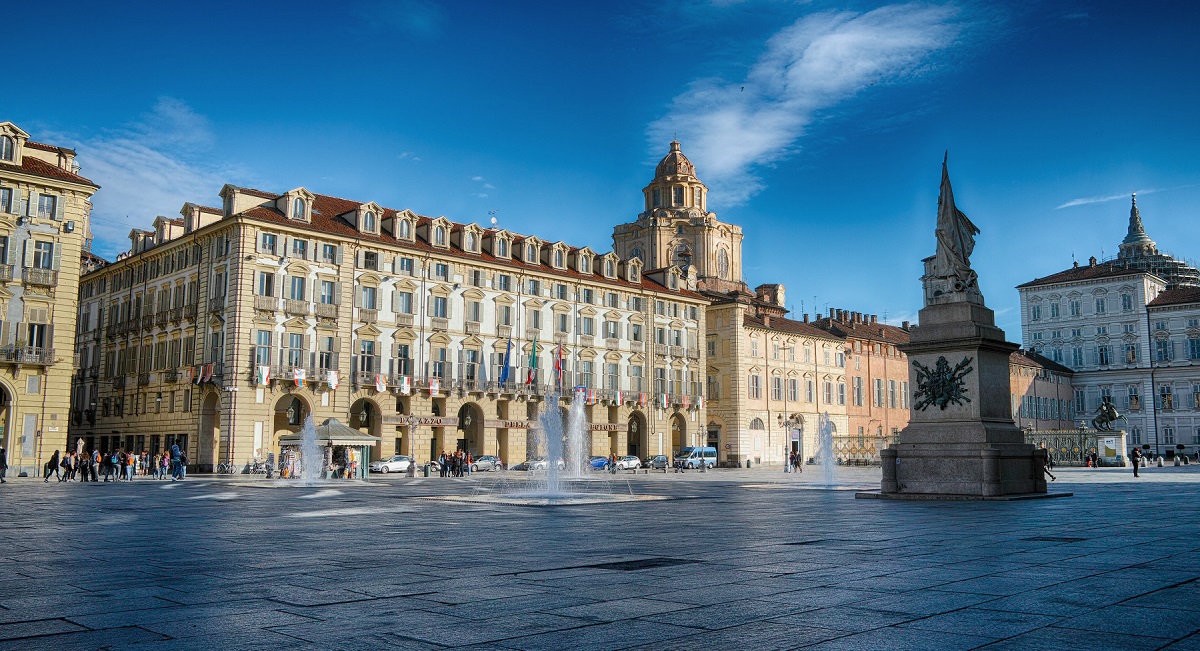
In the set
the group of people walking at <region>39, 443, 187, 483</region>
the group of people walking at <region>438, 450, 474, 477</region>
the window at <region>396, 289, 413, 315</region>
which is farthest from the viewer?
the window at <region>396, 289, 413, 315</region>

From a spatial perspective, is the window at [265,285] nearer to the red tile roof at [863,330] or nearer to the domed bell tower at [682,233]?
the domed bell tower at [682,233]

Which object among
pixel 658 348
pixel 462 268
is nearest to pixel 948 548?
pixel 462 268

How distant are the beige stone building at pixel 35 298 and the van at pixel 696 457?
37637mm

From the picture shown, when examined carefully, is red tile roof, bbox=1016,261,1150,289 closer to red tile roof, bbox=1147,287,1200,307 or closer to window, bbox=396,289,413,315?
red tile roof, bbox=1147,287,1200,307

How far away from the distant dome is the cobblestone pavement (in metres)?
89.5

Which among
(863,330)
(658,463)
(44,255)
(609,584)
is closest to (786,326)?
(863,330)

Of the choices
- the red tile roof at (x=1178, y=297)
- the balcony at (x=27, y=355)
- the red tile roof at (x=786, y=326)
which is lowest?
the balcony at (x=27, y=355)

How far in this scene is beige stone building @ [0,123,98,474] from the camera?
4506 cm

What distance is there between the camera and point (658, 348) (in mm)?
77188

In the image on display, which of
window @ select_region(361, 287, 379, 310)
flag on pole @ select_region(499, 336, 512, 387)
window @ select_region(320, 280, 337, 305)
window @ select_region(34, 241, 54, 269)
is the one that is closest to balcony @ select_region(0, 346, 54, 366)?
window @ select_region(34, 241, 54, 269)

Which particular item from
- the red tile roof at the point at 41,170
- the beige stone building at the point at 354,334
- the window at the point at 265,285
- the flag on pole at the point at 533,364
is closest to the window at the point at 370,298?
the beige stone building at the point at 354,334

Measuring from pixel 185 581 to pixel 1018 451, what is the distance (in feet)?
59.6

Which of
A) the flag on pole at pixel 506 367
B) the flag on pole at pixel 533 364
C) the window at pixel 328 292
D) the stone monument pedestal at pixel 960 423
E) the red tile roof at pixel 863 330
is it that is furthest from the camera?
the red tile roof at pixel 863 330

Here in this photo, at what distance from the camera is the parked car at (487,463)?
61963 millimetres
